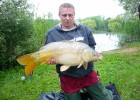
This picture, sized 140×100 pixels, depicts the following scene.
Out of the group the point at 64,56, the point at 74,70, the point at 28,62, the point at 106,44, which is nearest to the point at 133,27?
the point at 106,44

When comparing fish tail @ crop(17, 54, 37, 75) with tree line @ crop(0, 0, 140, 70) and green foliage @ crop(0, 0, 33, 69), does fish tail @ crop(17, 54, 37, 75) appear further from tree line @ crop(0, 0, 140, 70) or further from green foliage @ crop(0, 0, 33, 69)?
green foliage @ crop(0, 0, 33, 69)

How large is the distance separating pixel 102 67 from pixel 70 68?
6155 millimetres

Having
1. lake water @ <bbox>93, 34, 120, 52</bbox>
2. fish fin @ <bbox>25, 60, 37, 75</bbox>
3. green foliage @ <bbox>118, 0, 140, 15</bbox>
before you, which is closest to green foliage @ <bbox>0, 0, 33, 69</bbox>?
lake water @ <bbox>93, 34, 120, 52</bbox>

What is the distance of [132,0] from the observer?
2159cm

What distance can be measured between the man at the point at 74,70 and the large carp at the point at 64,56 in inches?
10.2

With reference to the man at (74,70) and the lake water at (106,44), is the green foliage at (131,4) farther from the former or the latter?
the man at (74,70)

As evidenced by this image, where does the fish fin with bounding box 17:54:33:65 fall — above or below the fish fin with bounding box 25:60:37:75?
above

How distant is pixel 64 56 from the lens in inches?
138

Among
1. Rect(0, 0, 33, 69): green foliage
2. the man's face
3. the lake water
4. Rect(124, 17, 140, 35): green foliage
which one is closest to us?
the man's face

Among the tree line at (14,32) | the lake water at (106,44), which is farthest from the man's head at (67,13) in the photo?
the lake water at (106,44)

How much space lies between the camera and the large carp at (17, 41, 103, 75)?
348cm

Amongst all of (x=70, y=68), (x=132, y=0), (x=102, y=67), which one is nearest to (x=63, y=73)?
(x=70, y=68)

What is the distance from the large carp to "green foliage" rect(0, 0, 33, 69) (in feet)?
19.4

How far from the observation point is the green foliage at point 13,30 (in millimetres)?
9593
